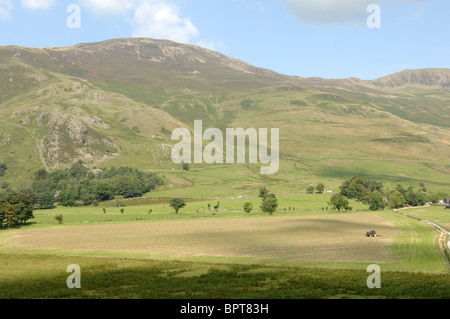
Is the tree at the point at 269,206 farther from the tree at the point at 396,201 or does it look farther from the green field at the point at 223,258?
the tree at the point at 396,201

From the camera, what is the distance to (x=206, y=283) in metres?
37.3

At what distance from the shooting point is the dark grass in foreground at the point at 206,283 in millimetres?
31844

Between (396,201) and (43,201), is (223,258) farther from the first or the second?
(43,201)

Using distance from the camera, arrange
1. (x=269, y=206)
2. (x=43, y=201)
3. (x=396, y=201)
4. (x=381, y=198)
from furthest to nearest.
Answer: (x=43, y=201)
(x=396, y=201)
(x=381, y=198)
(x=269, y=206)

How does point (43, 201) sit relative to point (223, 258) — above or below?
below

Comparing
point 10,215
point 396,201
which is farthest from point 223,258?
point 396,201

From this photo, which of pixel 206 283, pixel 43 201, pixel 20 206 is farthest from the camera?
pixel 43 201

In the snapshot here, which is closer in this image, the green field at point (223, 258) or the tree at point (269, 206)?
the green field at point (223, 258)

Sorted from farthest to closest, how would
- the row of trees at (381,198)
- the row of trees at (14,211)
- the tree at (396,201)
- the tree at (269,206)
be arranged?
the tree at (396,201)
the row of trees at (381,198)
the tree at (269,206)
the row of trees at (14,211)

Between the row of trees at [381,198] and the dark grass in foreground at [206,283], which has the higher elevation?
the dark grass in foreground at [206,283]

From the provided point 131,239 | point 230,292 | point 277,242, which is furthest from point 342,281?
point 131,239

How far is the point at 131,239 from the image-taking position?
291 ft

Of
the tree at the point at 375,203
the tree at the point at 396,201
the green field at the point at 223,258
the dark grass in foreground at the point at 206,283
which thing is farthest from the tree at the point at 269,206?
the dark grass in foreground at the point at 206,283
